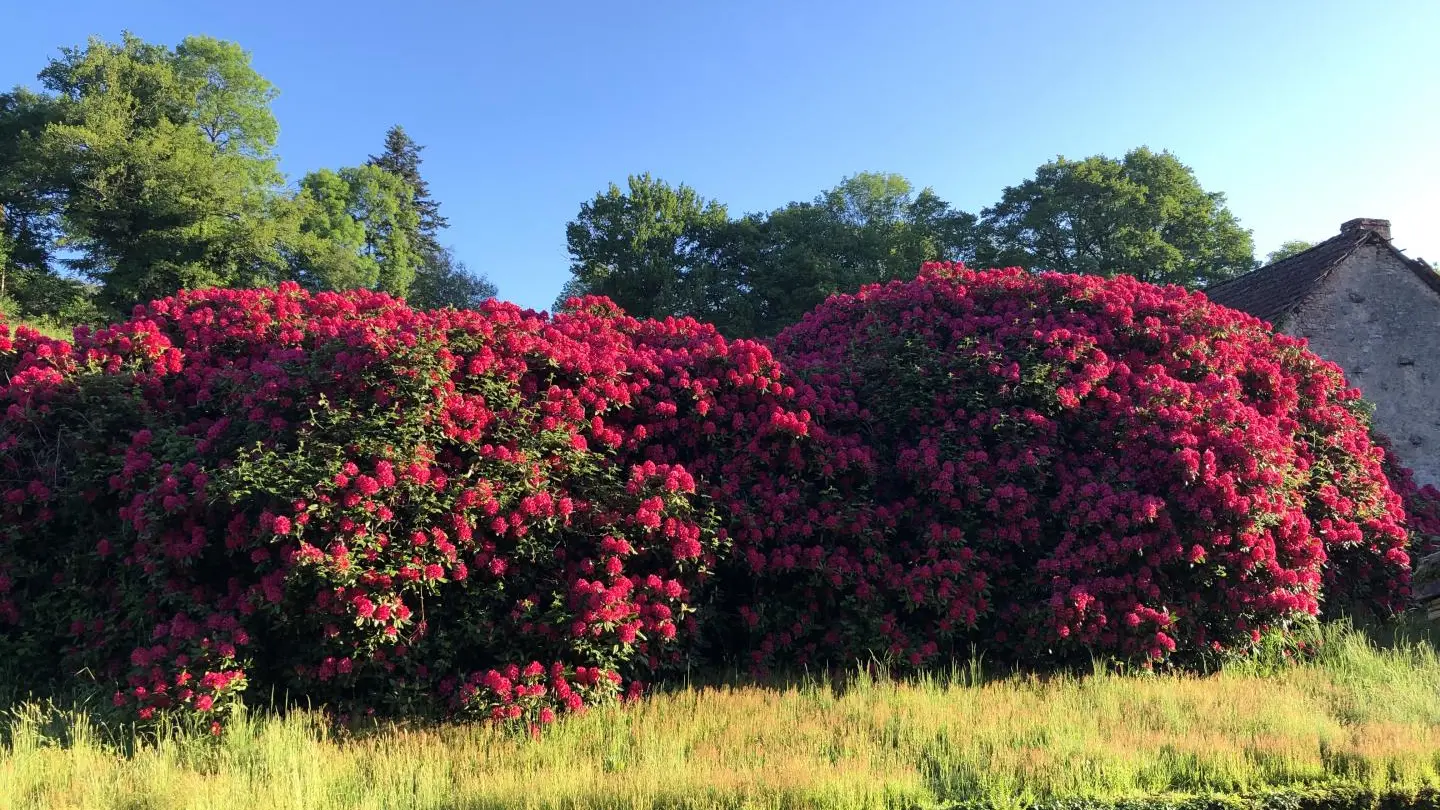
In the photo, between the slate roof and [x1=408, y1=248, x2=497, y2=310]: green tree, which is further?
[x1=408, y1=248, x2=497, y2=310]: green tree

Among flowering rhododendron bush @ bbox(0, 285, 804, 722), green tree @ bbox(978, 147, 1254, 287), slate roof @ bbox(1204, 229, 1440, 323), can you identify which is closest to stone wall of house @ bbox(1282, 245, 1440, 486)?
slate roof @ bbox(1204, 229, 1440, 323)

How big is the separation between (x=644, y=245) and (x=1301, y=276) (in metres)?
24.1

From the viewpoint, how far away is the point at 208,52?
111 ft

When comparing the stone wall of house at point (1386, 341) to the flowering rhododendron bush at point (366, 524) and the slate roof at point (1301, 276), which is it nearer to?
the slate roof at point (1301, 276)

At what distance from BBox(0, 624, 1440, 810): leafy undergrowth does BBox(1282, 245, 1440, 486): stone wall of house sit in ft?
32.4

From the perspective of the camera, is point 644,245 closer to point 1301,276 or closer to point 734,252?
point 734,252

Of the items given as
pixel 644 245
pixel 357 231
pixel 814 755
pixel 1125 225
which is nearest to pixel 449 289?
pixel 357 231

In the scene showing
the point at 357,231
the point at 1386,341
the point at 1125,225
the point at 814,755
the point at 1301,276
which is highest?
the point at 357,231

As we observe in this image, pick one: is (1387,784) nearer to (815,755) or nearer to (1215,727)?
(1215,727)

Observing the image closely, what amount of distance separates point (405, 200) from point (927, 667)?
54.3m

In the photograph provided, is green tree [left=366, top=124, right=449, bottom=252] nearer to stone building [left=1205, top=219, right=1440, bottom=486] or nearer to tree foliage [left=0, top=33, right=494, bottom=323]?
tree foliage [left=0, top=33, right=494, bottom=323]

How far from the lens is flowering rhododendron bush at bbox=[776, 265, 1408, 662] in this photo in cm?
527

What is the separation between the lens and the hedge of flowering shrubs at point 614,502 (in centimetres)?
438

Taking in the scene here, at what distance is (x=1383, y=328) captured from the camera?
503 inches
